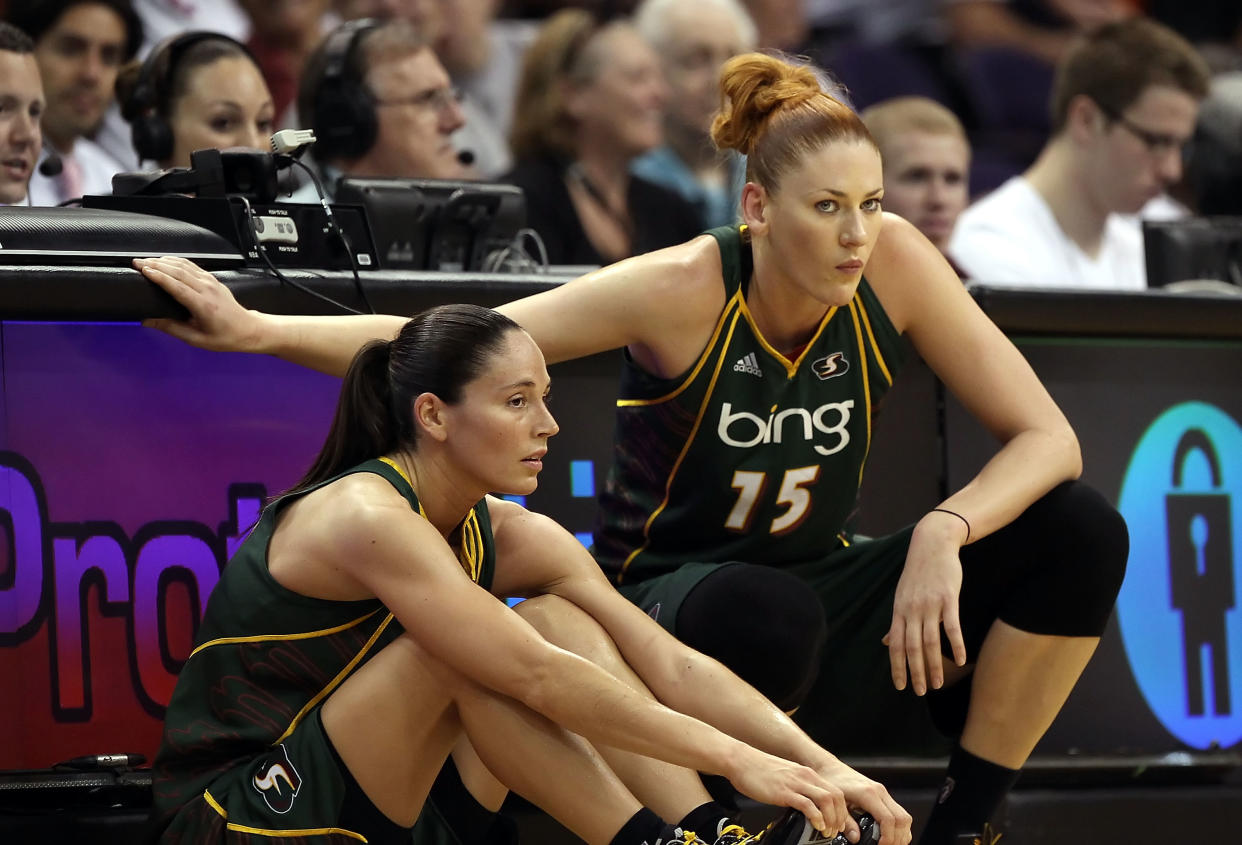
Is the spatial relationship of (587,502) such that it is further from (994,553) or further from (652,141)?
(652,141)

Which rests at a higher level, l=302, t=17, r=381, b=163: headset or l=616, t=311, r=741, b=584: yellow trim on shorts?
l=302, t=17, r=381, b=163: headset

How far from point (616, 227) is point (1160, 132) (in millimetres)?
1371

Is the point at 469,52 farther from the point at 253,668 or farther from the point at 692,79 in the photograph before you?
the point at 253,668

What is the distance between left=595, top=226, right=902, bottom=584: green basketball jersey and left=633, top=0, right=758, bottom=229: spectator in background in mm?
2494

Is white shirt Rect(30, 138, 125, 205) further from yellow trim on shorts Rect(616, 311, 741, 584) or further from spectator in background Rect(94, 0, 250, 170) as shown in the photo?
yellow trim on shorts Rect(616, 311, 741, 584)

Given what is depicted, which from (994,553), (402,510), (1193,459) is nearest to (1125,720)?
(1193,459)

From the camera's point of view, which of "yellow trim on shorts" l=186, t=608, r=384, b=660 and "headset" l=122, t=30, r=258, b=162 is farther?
"headset" l=122, t=30, r=258, b=162

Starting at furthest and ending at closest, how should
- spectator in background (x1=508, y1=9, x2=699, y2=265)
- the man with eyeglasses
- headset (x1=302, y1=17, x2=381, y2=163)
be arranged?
1. spectator in background (x1=508, y1=9, x2=699, y2=265)
2. the man with eyeglasses
3. headset (x1=302, y1=17, x2=381, y2=163)

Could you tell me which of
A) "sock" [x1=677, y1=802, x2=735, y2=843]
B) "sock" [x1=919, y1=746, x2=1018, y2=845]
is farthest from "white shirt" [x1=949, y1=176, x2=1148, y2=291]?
"sock" [x1=677, y1=802, x2=735, y2=843]

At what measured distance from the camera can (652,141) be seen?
15.7 feet

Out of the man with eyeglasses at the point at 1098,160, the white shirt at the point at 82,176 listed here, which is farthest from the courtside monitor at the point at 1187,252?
the white shirt at the point at 82,176

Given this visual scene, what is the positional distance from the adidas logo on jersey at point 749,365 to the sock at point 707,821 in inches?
25.9

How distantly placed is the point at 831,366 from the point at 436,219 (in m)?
0.88

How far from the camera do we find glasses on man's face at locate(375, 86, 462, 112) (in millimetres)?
3926
